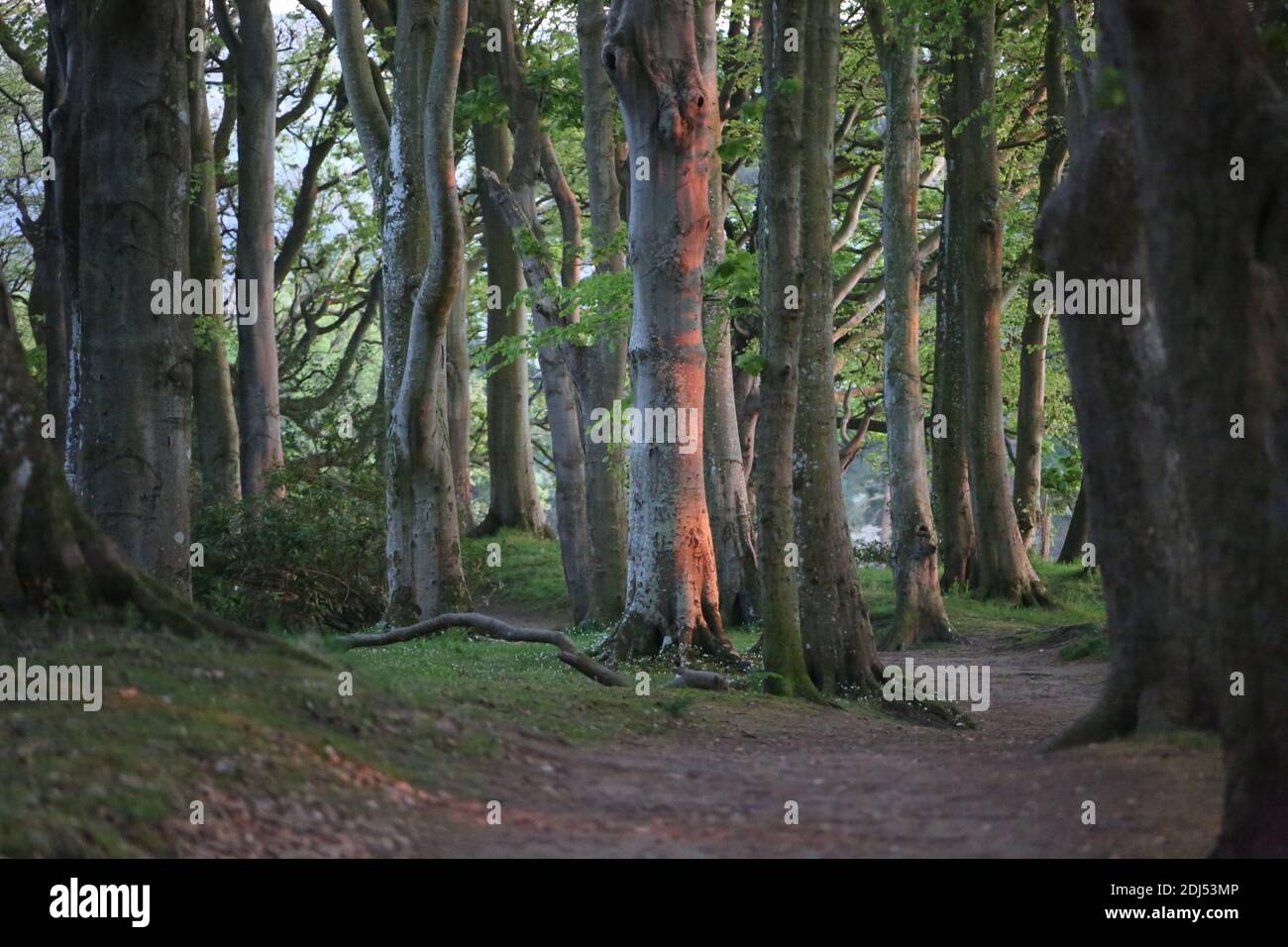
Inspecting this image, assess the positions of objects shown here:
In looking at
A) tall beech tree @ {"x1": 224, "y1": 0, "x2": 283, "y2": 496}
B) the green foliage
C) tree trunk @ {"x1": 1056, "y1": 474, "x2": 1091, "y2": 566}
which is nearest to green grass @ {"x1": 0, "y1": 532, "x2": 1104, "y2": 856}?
the green foliage

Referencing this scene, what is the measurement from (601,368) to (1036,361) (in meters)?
13.4

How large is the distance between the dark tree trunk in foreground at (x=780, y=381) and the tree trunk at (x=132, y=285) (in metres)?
5.04

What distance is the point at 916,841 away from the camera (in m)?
7.08

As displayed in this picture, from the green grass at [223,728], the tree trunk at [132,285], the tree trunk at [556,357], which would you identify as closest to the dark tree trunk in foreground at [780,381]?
the green grass at [223,728]

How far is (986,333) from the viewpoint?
23.6 metres

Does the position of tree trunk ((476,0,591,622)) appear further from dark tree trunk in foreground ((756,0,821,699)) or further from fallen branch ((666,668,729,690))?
fallen branch ((666,668,729,690))

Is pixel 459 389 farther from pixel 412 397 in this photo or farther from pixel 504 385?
pixel 412 397

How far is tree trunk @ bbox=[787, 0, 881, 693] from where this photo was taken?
13.9m

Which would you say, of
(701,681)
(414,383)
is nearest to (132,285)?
(701,681)

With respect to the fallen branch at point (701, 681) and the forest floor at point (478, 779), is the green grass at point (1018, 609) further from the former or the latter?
the forest floor at point (478, 779)

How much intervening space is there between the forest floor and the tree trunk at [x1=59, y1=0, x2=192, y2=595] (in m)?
2.99

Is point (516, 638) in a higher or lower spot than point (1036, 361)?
lower

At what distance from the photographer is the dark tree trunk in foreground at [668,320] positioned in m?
14.4

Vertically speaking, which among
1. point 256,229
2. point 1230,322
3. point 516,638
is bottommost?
point 516,638
